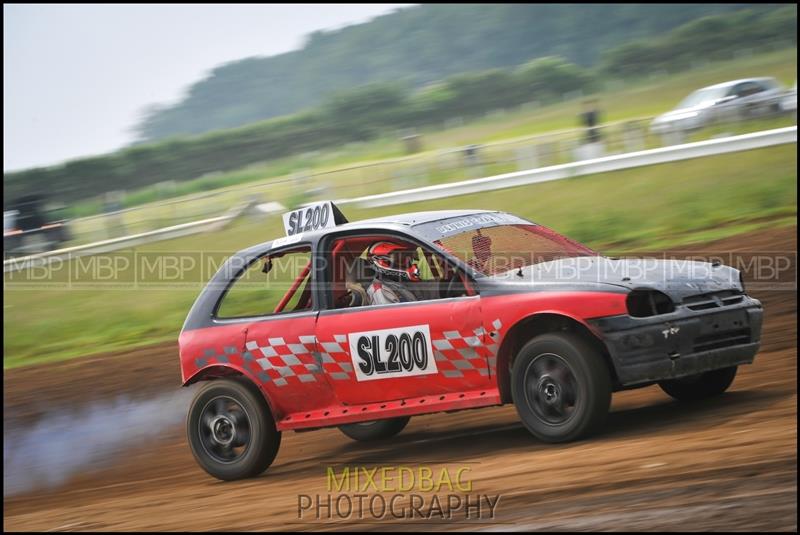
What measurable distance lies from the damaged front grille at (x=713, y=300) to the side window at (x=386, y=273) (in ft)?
4.64

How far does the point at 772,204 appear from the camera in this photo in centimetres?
1516

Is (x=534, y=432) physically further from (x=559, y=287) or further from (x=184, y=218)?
(x=184, y=218)

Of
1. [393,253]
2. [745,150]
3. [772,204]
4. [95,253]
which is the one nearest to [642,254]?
[772,204]

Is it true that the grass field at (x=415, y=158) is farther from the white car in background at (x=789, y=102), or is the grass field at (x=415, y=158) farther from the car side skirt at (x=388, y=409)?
the car side skirt at (x=388, y=409)

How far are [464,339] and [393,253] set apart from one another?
3.11 ft

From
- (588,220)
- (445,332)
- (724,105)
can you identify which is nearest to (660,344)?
(445,332)

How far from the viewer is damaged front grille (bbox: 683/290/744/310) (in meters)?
6.02

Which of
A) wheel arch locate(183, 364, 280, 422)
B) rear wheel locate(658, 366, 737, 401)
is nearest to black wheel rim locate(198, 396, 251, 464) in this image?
wheel arch locate(183, 364, 280, 422)

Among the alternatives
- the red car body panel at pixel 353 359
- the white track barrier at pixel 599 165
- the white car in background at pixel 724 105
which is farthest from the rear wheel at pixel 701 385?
the white car in background at pixel 724 105

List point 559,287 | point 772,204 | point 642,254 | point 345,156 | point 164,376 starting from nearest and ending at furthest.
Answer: point 559,287 → point 164,376 → point 642,254 → point 772,204 → point 345,156

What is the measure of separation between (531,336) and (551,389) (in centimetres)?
38

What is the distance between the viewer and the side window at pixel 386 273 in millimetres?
6602

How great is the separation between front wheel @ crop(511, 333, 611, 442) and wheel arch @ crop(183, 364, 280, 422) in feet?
5.97

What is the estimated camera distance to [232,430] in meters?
7.19
